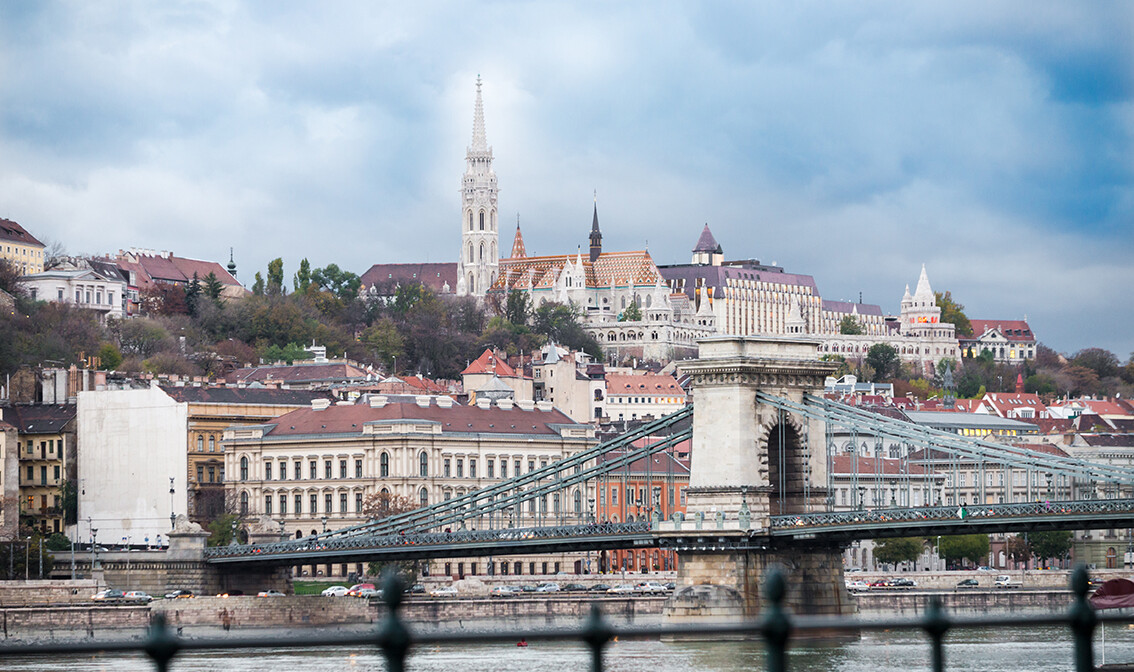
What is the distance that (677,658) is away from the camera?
38625mm

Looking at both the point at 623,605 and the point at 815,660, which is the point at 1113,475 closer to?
the point at 815,660

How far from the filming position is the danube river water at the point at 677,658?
3578cm

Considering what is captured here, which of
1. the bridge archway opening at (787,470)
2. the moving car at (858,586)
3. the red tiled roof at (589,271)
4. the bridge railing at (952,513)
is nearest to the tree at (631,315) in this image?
the red tiled roof at (589,271)

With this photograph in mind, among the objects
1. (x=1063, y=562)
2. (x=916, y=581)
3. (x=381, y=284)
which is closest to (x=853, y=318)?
(x=381, y=284)

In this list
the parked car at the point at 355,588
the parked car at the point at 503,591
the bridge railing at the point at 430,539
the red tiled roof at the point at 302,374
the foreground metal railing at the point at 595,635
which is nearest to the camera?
the foreground metal railing at the point at 595,635

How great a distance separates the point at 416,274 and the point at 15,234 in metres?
57.7

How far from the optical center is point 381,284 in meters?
170

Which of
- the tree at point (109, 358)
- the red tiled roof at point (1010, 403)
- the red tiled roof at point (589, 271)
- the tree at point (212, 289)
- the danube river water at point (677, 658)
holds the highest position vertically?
the red tiled roof at point (589, 271)

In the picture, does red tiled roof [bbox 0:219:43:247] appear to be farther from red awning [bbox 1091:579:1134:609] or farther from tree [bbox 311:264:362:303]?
red awning [bbox 1091:579:1134:609]

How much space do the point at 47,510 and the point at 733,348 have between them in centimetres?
3805

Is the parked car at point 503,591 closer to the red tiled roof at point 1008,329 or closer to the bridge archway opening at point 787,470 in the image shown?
the bridge archway opening at point 787,470

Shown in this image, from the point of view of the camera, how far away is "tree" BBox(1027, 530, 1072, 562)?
73500 millimetres

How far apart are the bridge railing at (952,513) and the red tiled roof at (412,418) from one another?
34095 mm

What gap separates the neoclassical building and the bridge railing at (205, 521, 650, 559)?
21435 millimetres
